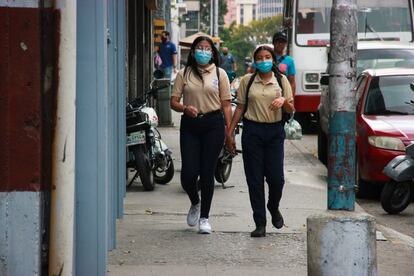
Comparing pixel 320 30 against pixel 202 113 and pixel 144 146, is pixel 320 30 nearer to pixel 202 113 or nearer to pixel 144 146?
pixel 144 146

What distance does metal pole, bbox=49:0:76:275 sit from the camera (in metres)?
A: 5.83

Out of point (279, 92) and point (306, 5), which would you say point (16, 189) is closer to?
point (279, 92)

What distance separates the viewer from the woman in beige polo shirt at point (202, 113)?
30.1ft

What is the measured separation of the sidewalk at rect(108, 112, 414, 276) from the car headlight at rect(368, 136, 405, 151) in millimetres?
948

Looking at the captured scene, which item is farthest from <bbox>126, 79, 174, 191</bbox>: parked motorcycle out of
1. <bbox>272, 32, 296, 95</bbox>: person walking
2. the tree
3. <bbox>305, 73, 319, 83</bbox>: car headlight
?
the tree

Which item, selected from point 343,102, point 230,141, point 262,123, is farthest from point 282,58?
point 343,102

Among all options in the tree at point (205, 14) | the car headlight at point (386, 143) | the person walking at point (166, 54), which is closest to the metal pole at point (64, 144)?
the car headlight at point (386, 143)

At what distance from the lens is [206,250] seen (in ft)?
28.1

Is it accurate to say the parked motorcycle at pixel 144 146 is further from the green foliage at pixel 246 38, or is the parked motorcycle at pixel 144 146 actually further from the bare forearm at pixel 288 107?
the green foliage at pixel 246 38

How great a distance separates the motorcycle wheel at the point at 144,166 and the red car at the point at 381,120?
2.73 m

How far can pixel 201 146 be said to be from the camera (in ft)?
30.3

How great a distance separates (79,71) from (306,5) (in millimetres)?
16388

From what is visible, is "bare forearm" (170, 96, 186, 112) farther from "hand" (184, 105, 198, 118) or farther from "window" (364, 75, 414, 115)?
"window" (364, 75, 414, 115)

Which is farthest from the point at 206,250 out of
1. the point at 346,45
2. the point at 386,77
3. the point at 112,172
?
the point at 386,77
